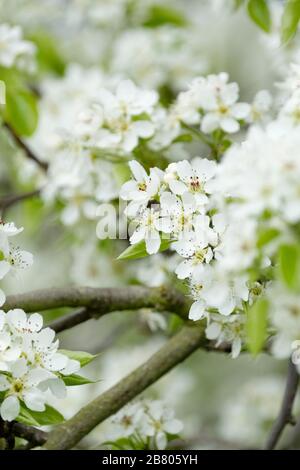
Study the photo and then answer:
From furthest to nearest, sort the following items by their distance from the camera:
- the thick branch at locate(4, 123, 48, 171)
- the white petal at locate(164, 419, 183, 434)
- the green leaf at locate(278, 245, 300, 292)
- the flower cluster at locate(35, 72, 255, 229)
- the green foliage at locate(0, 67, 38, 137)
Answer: the thick branch at locate(4, 123, 48, 171) → the green foliage at locate(0, 67, 38, 137) → the flower cluster at locate(35, 72, 255, 229) → the white petal at locate(164, 419, 183, 434) → the green leaf at locate(278, 245, 300, 292)

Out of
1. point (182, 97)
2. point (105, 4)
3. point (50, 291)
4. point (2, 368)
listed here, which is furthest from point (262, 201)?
point (105, 4)

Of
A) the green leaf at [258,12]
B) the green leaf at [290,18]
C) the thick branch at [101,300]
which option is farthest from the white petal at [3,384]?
the green leaf at [258,12]

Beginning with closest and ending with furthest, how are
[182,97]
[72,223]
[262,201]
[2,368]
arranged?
[262,201] → [2,368] → [182,97] → [72,223]

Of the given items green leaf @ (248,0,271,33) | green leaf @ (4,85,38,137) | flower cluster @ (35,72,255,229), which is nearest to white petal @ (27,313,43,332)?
flower cluster @ (35,72,255,229)

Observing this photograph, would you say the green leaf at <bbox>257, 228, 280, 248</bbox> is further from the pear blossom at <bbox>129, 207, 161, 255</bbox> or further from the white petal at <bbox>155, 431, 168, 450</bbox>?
the white petal at <bbox>155, 431, 168, 450</bbox>

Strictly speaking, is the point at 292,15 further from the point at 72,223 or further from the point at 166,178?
the point at 72,223

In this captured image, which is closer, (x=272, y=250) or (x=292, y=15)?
(x=272, y=250)

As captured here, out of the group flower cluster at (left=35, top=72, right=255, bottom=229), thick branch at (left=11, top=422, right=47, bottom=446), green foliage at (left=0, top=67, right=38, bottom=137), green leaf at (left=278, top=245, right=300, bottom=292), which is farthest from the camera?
green foliage at (left=0, top=67, right=38, bottom=137)
